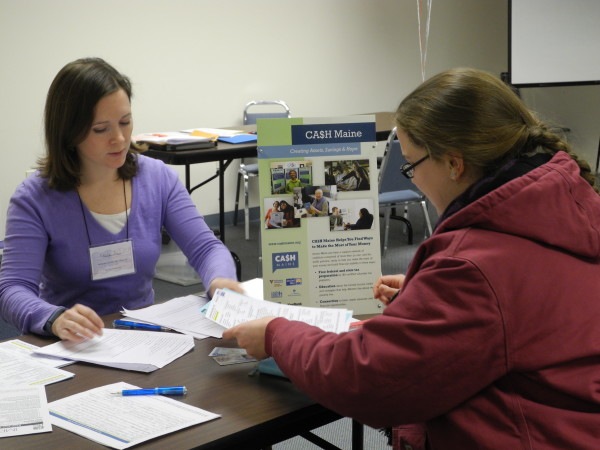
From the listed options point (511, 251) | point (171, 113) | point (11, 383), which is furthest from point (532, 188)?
point (171, 113)

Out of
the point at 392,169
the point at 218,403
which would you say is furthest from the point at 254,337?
the point at 392,169

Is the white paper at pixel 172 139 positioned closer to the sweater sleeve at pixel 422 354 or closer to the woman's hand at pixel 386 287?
the woman's hand at pixel 386 287

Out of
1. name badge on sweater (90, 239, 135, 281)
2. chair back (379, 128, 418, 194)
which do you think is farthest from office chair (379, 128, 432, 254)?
name badge on sweater (90, 239, 135, 281)

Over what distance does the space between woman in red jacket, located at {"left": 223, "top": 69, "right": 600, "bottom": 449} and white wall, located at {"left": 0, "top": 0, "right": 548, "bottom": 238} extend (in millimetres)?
3028

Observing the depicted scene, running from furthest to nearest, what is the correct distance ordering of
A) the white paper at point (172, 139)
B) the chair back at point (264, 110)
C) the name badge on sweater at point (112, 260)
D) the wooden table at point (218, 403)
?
the chair back at point (264, 110) → the white paper at point (172, 139) → the name badge on sweater at point (112, 260) → the wooden table at point (218, 403)

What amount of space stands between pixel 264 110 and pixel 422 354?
5.13 metres

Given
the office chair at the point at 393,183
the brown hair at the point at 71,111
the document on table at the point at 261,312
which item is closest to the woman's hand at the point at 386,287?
the document on table at the point at 261,312

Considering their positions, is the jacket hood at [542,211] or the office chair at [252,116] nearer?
the jacket hood at [542,211]

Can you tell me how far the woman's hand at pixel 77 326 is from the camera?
1578 mm

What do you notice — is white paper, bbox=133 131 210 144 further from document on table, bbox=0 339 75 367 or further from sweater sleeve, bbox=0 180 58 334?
document on table, bbox=0 339 75 367

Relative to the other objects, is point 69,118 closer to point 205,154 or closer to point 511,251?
point 511,251

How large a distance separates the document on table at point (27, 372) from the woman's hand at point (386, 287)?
0.72 meters

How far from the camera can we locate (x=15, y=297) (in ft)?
5.75

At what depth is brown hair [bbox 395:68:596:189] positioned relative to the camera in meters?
1.18
